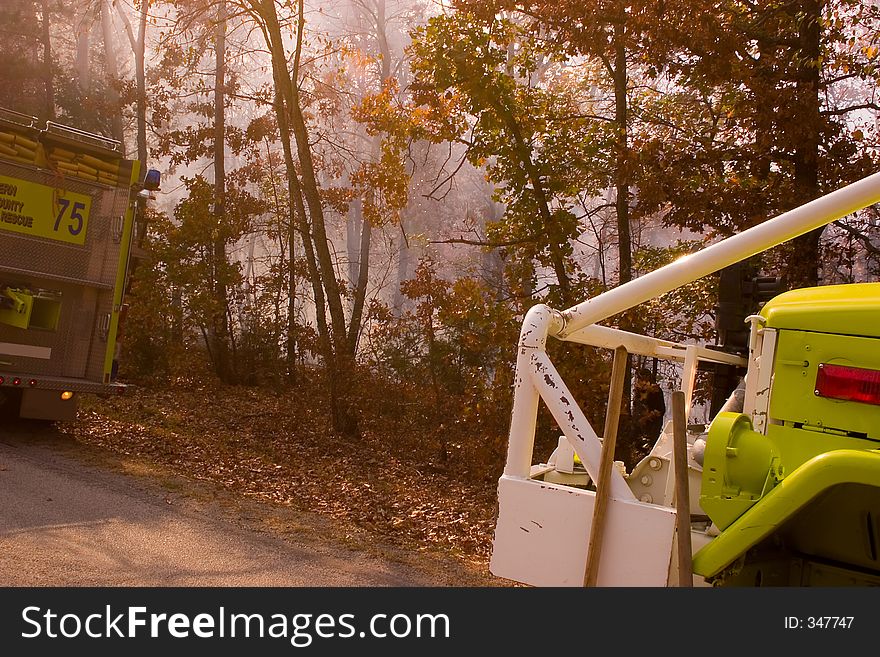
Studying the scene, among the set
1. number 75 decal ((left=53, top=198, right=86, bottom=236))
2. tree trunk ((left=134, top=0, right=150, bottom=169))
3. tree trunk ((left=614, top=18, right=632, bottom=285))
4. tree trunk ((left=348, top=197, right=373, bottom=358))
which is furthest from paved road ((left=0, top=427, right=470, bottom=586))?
tree trunk ((left=134, top=0, right=150, bottom=169))

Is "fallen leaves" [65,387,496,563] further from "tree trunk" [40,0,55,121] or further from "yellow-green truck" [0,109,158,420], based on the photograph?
"tree trunk" [40,0,55,121]

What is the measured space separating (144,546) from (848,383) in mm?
4871

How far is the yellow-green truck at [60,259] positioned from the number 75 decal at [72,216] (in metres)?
0.01

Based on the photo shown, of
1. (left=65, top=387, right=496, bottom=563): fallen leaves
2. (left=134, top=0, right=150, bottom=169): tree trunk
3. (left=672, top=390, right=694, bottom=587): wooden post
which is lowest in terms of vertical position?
(left=65, top=387, right=496, bottom=563): fallen leaves

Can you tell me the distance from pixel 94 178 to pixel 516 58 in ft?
17.9

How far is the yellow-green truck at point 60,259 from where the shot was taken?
34.2ft

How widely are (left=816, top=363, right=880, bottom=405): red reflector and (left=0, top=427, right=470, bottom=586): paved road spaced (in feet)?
12.0

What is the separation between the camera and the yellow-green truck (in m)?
10.4

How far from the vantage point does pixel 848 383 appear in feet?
10.5

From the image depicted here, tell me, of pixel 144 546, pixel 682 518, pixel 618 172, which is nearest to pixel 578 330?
pixel 682 518

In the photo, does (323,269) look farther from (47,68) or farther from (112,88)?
(47,68)

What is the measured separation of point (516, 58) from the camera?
12375 millimetres

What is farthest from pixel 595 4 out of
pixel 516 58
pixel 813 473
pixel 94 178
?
pixel 813 473
